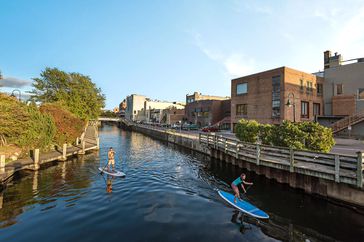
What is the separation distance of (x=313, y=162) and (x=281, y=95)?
90.5 feet

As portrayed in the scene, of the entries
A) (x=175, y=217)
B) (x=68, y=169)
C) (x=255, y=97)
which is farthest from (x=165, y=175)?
(x=255, y=97)

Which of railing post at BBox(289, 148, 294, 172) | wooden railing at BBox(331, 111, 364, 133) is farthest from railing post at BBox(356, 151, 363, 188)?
wooden railing at BBox(331, 111, 364, 133)

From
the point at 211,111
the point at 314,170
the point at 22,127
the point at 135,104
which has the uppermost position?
the point at 135,104

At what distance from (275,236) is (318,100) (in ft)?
137

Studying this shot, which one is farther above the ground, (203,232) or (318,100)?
(318,100)

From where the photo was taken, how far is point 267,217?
9.39m

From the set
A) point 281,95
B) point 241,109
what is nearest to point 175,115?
point 241,109

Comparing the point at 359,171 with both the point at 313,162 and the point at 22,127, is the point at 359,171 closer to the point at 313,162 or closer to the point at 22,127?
the point at 313,162

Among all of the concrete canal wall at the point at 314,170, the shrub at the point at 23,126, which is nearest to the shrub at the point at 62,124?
the shrub at the point at 23,126

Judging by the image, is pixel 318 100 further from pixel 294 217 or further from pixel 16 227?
pixel 16 227

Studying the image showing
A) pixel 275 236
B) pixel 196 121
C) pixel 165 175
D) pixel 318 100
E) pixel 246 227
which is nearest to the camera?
pixel 275 236

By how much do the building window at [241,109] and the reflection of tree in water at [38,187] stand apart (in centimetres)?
3554

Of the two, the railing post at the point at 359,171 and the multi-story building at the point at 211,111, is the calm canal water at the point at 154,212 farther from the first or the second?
the multi-story building at the point at 211,111

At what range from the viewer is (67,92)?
40344 millimetres
